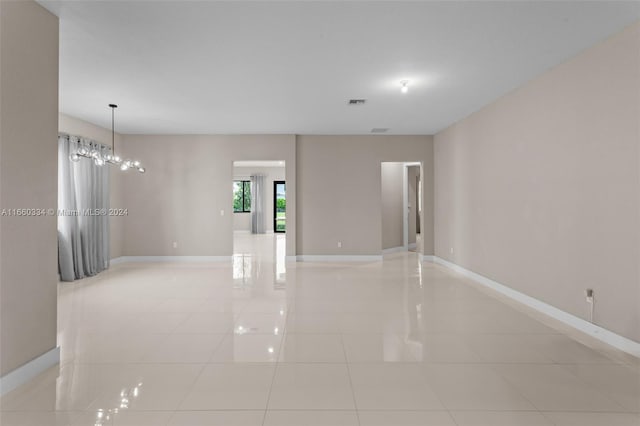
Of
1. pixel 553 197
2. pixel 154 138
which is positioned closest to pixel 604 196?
pixel 553 197

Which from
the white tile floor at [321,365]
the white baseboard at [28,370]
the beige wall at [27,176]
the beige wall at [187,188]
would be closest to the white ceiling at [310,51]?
the beige wall at [27,176]

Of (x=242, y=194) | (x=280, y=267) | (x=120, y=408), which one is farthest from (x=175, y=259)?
(x=242, y=194)

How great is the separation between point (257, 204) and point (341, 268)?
9.27 metres

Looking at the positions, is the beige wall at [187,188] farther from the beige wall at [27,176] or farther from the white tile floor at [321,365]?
the beige wall at [27,176]

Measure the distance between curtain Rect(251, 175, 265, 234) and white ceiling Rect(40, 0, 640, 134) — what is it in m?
9.78

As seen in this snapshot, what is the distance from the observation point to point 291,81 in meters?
4.58

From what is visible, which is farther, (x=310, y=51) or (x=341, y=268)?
(x=341, y=268)

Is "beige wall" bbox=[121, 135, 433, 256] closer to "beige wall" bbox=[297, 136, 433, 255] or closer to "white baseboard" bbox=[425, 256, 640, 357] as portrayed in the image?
"beige wall" bbox=[297, 136, 433, 255]

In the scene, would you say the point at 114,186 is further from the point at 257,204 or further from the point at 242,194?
the point at 242,194

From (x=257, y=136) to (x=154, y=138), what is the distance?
2328mm

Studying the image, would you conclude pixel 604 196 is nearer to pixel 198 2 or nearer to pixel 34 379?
pixel 198 2

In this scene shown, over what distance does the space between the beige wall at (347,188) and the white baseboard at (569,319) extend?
2761mm

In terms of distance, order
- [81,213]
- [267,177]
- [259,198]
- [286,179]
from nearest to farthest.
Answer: [81,213] < [286,179] < [259,198] < [267,177]

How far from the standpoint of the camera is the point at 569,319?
12.4 feet
